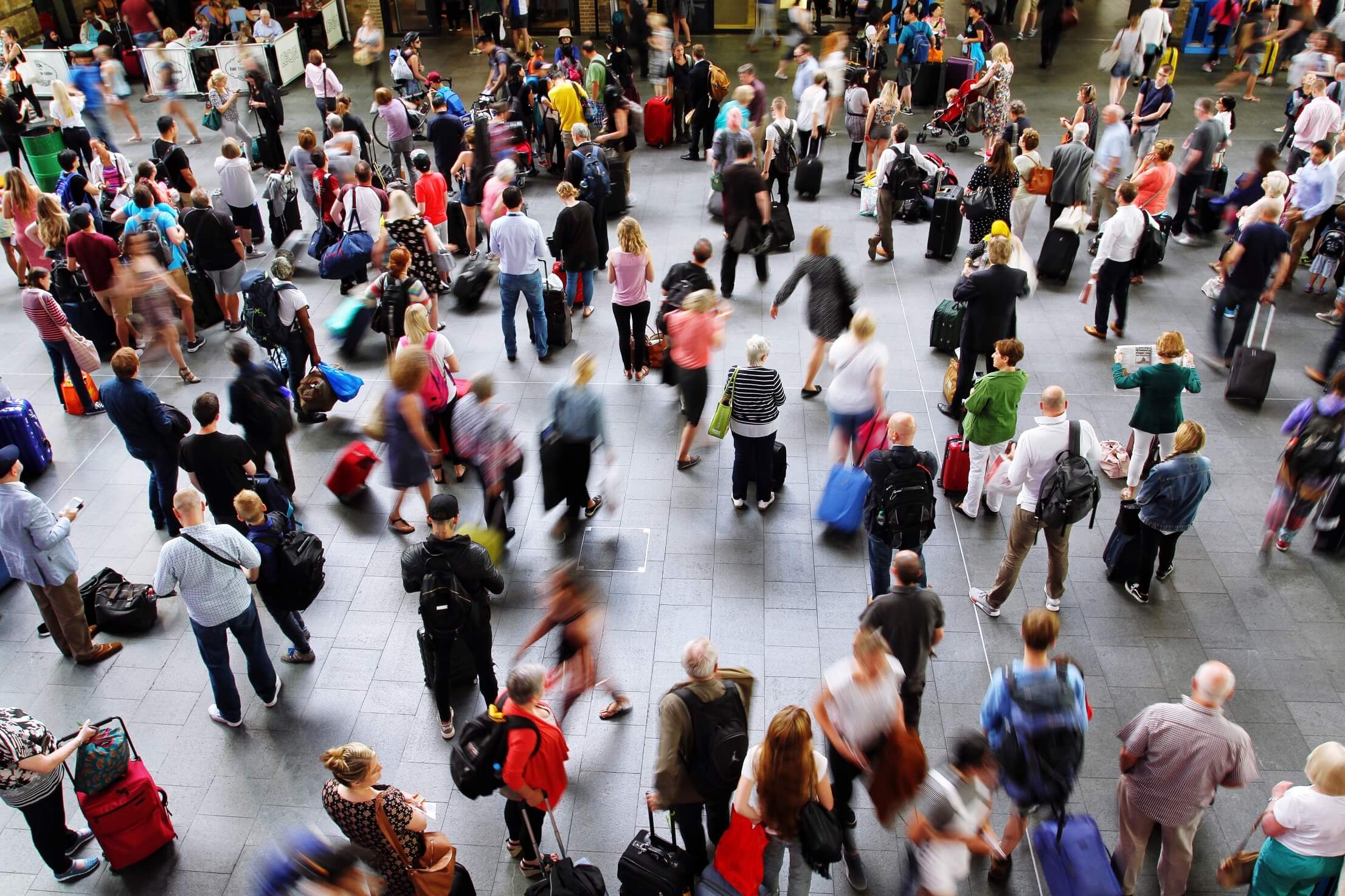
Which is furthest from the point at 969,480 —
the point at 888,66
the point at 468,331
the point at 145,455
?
the point at 888,66

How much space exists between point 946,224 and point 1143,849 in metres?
7.95

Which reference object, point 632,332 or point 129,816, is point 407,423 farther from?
point 632,332

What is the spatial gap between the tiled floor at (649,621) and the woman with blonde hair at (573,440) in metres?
0.33

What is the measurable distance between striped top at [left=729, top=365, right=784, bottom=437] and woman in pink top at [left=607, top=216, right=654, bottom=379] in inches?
76.7

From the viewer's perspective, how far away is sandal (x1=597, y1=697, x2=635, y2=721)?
20.0ft

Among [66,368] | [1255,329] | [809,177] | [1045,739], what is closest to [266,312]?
[66,368]

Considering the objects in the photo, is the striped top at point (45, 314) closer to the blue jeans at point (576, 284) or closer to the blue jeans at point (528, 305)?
the blue jeans at point (528, 305)

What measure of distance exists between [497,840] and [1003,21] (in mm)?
20901

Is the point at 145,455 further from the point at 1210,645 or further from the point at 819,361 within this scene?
the point at 1210,645

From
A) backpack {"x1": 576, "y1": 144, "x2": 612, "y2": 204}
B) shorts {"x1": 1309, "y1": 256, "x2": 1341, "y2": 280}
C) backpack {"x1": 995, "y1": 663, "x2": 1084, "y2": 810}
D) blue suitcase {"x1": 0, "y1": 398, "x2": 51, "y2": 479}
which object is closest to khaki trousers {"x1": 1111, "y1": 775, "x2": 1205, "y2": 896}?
backpack {"x1": 995, "y1": 663, "x2": 1084, "y2": 810}

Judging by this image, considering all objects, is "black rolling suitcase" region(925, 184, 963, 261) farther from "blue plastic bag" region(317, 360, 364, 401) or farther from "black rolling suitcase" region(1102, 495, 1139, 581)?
"blue plastic bag" region(317, 360, 364, 401)

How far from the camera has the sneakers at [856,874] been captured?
5.15m

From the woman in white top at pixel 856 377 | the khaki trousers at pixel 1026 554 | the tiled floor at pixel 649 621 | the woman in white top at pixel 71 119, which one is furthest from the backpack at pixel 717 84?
the khaki trousers at pixel 1026 554

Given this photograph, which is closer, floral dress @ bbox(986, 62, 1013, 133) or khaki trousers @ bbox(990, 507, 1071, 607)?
khaki trousers @ bbox(990, 507, 1071, 607)
